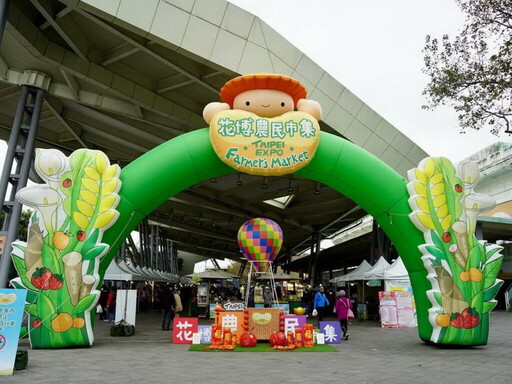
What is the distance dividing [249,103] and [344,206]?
19452 mm

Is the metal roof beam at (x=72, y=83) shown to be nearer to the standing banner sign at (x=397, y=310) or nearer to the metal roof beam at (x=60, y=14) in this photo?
the metal roof beam at (x=60, y=14)

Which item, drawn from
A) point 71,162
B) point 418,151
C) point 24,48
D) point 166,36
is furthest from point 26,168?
point 418,151

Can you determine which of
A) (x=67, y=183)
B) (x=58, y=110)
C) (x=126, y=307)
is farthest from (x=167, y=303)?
(x=58, y=110)

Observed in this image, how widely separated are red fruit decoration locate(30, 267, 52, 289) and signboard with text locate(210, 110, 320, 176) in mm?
4250

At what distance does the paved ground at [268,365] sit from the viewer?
6207 millimetres

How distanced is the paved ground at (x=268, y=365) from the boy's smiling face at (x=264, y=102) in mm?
5228

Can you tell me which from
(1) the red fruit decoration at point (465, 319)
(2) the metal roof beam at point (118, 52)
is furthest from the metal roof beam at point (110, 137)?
(1) the red fruit decoration at point (465, 319)

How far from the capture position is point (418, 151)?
18.0 metres

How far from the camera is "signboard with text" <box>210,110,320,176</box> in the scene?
9586mm

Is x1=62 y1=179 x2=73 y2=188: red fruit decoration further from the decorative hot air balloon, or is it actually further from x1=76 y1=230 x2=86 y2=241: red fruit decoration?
the decorative hot air balloon

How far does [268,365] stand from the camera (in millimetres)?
7422

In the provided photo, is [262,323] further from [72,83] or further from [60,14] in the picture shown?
[72,83]

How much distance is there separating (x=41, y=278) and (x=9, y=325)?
2.57 m

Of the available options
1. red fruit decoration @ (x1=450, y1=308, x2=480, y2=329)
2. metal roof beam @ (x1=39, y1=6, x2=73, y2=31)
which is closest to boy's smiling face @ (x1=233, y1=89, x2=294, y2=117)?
metal roof beam @ (x1=39, y1=6, x2=73, y2=31)
